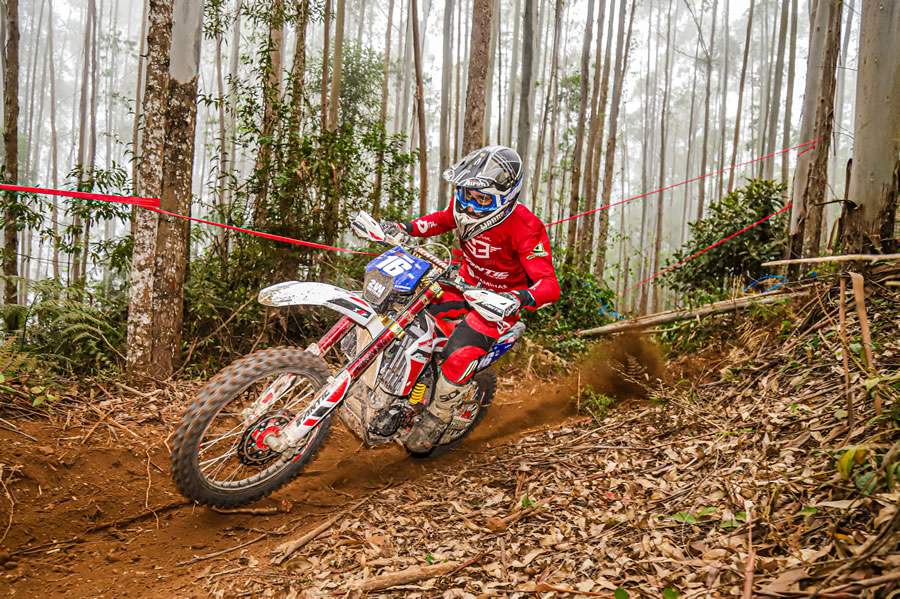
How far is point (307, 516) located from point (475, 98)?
540cm

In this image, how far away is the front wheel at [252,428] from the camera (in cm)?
295

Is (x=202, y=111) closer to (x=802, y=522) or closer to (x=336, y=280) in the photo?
(x=336, y=280)

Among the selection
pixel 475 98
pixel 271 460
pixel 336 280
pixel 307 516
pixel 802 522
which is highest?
pixel 475 98

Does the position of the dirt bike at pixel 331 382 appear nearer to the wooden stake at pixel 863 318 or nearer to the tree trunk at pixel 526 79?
the wooden stake at pixel 863 318

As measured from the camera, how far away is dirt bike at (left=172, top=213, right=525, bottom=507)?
3.05 m

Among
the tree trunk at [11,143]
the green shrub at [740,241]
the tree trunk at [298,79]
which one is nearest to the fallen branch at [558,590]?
the tree trunk at [298,79]

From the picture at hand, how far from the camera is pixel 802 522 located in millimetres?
2301

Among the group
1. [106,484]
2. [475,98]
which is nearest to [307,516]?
[106,484]

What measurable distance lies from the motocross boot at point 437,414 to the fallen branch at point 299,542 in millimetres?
861

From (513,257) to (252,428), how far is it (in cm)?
216

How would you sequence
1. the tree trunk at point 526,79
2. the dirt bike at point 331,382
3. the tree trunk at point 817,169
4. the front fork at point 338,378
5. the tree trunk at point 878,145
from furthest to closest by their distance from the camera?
the tree trunk at point 526,79, the tree trunk at point 817,169, the tree trunk at point 878,145, the front fork at point 338,378, the dirt bike at point 331,382

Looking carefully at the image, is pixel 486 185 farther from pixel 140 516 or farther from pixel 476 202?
pixel 140 516

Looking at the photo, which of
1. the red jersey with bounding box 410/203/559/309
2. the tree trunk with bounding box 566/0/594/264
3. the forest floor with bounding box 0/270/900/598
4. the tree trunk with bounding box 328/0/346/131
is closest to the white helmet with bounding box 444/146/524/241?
the red jersey with bounding box 410/203/559/309

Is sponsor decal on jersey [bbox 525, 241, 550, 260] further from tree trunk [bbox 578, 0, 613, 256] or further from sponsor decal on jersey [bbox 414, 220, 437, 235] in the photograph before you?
tree trunk [bbox 578, 0, 613, 256]
